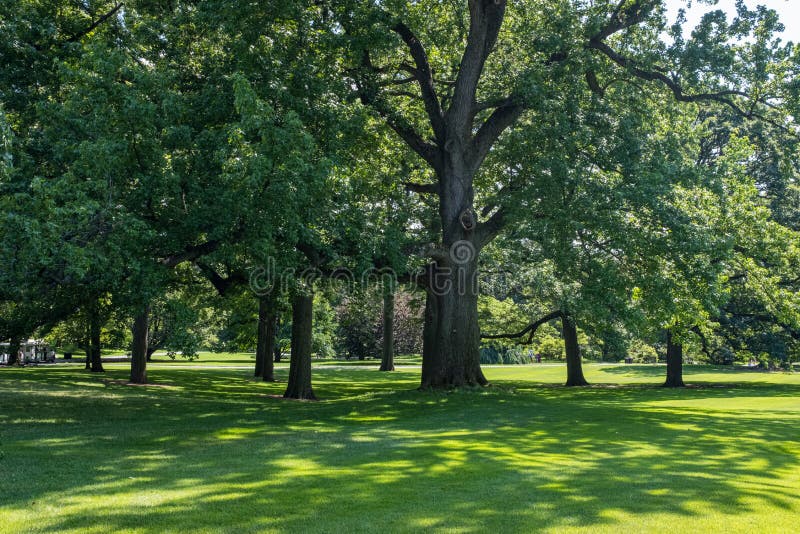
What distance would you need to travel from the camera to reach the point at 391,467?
1009 centimetres

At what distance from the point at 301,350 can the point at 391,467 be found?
1405 cm

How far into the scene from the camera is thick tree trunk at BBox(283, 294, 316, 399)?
2347 centimetres

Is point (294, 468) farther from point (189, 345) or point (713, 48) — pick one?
point (713, 48)

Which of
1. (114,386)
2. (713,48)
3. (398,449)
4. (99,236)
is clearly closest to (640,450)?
(398,449)

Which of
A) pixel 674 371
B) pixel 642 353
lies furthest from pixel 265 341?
pixel 642 353

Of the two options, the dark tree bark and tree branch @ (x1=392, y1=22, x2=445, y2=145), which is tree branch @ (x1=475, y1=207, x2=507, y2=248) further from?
tree branch @ (x1=392, y1=22, x2=445, y2=145)

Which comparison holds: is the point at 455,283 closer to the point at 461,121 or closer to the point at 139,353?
the point at 461,121

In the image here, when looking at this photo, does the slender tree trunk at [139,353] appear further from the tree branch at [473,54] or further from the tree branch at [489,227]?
the tree branch at [473,54]

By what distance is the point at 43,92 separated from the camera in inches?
719

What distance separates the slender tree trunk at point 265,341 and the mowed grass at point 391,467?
11.4 metres

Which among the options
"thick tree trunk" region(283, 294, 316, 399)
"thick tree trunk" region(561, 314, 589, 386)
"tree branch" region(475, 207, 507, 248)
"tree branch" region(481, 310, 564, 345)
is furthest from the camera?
"tree branch" region(481, 310, 564, 345)

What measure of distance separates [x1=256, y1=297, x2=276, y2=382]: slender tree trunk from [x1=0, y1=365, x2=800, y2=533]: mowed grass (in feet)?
37.4

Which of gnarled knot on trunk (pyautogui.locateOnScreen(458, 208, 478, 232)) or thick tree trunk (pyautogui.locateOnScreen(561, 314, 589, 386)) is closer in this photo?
gnarled knot on trunk (pyautogui.locateOnScreen(458, 208, 478, 232))

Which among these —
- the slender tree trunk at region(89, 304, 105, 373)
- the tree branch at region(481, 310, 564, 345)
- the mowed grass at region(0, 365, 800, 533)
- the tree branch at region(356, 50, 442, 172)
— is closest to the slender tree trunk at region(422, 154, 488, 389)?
the tree branch at region(356, 50, 442, 172)
